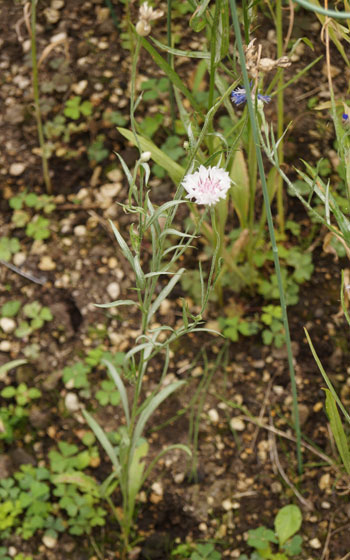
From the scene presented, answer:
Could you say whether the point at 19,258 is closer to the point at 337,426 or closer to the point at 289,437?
the point at 289,437

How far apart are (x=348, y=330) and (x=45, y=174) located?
40.1 inches

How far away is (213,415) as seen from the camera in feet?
5.42

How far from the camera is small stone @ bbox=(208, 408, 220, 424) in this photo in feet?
5.41

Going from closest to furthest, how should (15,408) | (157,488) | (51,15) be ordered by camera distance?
(157,488) < (15,408) < (51,15)

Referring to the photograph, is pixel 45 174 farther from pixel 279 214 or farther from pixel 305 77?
pixel 305 77

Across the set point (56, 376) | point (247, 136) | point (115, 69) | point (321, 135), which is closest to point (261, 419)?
point (56, 376)

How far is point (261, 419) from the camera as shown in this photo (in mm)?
1643

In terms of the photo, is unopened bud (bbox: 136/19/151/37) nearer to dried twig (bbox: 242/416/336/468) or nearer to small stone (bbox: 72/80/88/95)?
dried twig (bbox: 242/416/336/468)

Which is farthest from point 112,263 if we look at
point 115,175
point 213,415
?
point 213,415

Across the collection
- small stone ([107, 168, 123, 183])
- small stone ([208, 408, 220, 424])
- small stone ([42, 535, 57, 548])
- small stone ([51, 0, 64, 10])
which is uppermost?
small stone ([51, 0, 64, 10])

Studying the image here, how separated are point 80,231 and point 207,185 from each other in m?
1.05

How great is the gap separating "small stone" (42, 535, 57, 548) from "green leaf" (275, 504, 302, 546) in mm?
527

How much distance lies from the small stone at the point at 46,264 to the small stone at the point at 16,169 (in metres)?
0.33

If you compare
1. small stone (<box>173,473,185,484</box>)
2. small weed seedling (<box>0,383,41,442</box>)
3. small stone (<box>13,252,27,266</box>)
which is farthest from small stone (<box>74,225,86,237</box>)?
small stone (<box>173,473,185,484</box>)
